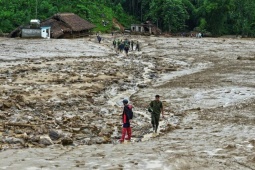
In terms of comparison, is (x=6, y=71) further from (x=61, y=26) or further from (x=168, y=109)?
(x=61, y=26)

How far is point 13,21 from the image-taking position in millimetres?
69438

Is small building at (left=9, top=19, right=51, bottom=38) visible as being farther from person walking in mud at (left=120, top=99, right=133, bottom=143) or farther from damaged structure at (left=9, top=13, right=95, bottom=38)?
person walking in mud at (left=120, top=99, right=133, bottom=143)

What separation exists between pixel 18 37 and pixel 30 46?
1368 cm

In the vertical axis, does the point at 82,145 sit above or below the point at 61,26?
below

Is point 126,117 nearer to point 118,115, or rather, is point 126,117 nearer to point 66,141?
point 66,141

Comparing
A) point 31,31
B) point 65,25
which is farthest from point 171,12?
point 31,31

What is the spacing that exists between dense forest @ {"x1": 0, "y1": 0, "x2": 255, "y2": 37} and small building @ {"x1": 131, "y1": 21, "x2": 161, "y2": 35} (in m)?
3.02

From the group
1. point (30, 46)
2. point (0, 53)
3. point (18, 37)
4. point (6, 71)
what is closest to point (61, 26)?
point (18, 37)

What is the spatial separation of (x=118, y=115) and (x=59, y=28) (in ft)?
157

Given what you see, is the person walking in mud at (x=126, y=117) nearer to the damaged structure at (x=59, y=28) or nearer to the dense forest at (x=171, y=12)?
the damaged structure at (x=59, y=28)

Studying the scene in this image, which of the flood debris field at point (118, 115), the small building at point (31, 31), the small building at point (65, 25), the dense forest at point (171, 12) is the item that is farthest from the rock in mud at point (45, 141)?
the dense forest at point (171, 12)

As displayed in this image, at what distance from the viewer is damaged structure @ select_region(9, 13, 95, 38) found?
61.4m

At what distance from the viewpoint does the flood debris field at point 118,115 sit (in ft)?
35.0

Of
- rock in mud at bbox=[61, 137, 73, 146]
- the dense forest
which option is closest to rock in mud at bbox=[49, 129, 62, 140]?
rock in mud at bbox=[61, 137, 73, 146]
